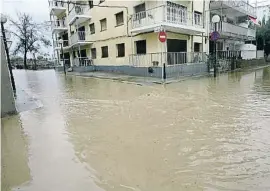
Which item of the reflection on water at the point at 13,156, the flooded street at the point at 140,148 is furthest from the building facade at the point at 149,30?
the reflection on water at the point at 13,156

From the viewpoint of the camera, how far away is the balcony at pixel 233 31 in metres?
21.0

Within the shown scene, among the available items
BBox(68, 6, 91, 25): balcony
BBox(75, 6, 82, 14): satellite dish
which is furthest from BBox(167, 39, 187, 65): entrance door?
BBox(75, 6, 82, 14): satellite dish

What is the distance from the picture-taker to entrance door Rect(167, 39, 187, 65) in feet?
54.7

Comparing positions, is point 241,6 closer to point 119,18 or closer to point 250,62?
point 250,62

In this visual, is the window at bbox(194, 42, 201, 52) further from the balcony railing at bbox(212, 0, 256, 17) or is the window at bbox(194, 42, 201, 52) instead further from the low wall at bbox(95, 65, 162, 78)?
the low wall at bbox(95, 65, 162, 78)

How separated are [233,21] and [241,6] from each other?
3.63 metres

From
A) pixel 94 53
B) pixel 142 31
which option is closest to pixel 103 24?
pixel 94 53

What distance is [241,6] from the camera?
24.3m

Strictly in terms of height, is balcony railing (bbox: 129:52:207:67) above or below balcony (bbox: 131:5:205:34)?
below

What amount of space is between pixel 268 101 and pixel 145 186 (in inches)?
261

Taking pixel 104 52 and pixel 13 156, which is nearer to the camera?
pixel 13 156

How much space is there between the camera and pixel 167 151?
427 centimetres

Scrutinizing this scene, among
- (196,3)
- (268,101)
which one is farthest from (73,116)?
(196,3)

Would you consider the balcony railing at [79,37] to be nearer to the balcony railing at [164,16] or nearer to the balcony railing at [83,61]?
the balcony railing at [83,61]
